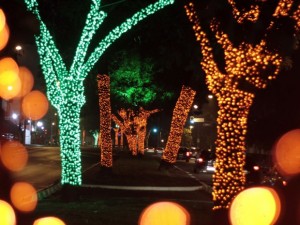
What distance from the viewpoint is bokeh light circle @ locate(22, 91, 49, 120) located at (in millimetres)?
101613

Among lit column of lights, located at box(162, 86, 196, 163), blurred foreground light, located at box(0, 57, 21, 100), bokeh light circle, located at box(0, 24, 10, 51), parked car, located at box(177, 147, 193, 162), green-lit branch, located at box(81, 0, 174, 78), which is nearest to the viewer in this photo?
green-lit branch, located at box(81, 0, 174, 78)

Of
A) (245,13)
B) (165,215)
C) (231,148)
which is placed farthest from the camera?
(165,215)

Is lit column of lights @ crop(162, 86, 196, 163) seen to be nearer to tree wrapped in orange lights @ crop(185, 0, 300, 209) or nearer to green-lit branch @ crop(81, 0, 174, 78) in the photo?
green-lit branch @ crop(81, 0, 174, 78)

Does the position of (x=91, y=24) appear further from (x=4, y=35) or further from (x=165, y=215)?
(x=165, y=215)

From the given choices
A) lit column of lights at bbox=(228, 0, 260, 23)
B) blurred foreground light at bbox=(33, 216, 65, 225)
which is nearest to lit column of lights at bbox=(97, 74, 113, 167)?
blurred foreground light at bbox=(33, 216, 65, 225)

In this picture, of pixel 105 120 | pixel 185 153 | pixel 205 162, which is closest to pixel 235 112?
pixel 105 120

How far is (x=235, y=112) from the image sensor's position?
10.8 meters

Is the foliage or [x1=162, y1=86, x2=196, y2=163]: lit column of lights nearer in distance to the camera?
the foliage

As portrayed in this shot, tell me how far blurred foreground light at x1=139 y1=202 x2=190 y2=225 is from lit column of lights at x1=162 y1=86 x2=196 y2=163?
14888 mm

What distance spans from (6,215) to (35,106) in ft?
355

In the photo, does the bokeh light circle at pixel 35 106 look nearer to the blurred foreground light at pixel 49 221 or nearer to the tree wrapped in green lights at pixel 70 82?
the tree wrapped in green lights at pixel 70 82

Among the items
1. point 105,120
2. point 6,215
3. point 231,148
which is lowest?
point 6,215

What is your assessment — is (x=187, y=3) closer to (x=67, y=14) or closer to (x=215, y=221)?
(x=215, y=221)

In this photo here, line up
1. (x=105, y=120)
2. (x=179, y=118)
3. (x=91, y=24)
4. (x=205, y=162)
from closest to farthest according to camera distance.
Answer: (x=91, y=24) → (x=105, y=120) → (x=179, y=118) → (x=205, y=162)
